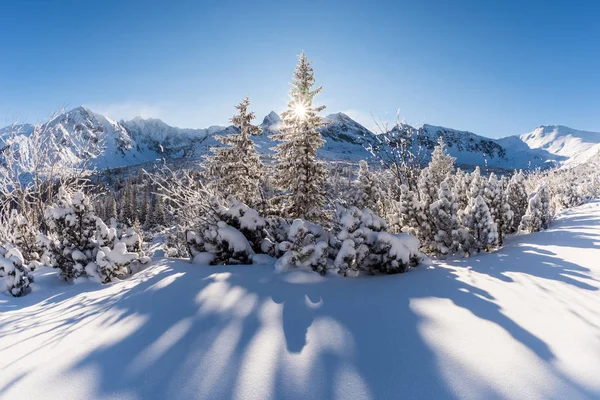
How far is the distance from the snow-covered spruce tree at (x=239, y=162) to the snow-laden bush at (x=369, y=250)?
34.9ft

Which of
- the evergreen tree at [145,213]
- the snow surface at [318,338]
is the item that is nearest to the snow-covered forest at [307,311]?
the snow surface at [318,338]

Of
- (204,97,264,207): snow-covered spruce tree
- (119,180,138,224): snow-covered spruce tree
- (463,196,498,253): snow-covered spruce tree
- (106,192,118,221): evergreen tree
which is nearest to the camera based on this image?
(463,196,498,253): snow-covered spruce tree

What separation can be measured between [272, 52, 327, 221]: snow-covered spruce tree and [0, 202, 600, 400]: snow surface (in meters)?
9.69

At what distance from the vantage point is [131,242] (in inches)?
242

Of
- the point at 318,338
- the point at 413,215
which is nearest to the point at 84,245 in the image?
the point at 318,338

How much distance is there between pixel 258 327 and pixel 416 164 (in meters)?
8.08

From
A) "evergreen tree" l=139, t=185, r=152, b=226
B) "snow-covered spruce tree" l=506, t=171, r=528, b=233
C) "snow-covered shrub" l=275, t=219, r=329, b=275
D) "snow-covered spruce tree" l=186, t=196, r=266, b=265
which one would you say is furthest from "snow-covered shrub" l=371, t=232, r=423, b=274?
"evergreen tree" l=139, t=185, r=152, b=226

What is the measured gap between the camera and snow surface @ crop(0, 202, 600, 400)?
192cm

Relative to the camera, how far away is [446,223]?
586 cm

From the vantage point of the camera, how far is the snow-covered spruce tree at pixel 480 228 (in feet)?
18.3

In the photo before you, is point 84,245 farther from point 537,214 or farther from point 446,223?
point 537,214

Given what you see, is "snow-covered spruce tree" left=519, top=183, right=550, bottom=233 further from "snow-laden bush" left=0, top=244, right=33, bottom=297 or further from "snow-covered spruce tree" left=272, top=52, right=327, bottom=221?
"snow-laden bush" left=0, top=244, right=33, bottom=297

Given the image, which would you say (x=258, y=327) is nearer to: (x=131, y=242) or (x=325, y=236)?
(x=325, y=236)

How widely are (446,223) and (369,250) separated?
2.24m
